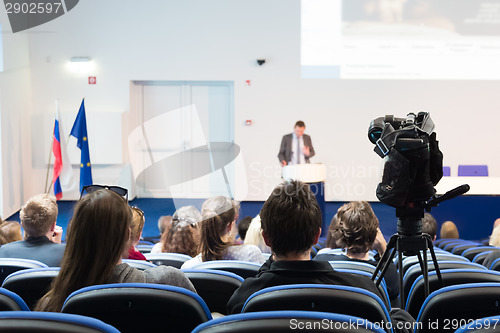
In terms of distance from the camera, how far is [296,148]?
31.4 feet

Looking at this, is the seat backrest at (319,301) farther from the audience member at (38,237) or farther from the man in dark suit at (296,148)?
the man in dark suit at (296,148)

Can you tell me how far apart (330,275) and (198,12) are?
8.53 meters

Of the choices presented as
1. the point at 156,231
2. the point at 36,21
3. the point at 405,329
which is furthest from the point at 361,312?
the point at 36,21

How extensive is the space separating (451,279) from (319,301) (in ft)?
3.25

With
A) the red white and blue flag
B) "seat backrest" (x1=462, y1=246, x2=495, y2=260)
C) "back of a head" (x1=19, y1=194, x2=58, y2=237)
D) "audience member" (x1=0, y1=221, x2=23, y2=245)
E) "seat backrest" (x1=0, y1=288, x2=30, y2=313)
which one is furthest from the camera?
the red white and blue flag

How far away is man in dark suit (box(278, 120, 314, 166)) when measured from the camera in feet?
31.1

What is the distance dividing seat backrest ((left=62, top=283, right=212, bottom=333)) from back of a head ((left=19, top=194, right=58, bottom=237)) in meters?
1.82

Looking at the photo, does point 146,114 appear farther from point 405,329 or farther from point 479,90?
point 405,329

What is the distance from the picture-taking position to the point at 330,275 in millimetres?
2129

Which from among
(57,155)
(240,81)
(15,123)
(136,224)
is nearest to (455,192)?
(136,224)

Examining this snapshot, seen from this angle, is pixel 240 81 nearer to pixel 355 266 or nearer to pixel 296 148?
pixel 296 148

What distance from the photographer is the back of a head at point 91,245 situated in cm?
210

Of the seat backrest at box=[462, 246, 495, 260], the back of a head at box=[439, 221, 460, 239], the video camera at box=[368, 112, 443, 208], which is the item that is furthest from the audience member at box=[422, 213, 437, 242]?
the video camera at box=[368, 112, 443, 208]

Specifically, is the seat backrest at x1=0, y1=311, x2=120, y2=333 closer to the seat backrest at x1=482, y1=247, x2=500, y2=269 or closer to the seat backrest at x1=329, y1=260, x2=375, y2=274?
the seat backrest at x1=329, y1=260, x2=375, y2=274
